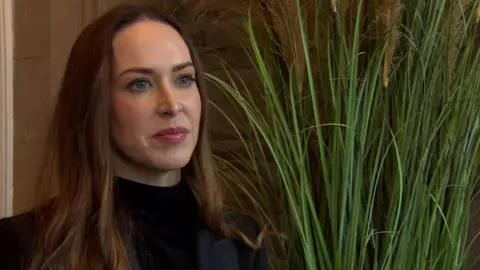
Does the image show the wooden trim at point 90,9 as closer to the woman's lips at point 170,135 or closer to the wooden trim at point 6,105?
the wooden trim at point 6,105

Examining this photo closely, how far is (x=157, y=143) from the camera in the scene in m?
1.26

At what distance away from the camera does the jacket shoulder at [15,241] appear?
127cm

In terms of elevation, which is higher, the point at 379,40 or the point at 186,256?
the point at 379,40

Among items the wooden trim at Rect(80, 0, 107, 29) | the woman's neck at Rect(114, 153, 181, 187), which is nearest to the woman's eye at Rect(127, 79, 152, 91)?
the woman's neck at Rect(114, 153, 181, 187)

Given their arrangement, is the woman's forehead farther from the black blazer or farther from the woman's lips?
the black blazer

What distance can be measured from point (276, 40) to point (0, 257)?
763 mm

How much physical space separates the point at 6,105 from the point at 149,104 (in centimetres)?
82

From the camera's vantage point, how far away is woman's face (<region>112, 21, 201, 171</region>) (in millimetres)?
1254

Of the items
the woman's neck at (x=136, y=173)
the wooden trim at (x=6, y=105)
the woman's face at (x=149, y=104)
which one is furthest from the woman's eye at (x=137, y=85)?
the wooden trim at (x=6, y=105)

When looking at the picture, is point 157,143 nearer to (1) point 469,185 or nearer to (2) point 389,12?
(2) point 389,12

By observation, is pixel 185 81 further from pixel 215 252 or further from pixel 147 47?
pixel 215 252

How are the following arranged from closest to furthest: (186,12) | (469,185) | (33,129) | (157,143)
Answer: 1. (157,143)
2. (469,185)
3. (33,129)
4. (186,12)

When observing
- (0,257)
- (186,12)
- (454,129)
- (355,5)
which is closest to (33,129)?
(186,12)

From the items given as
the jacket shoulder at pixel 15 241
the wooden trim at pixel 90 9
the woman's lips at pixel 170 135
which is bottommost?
the jacket shoulder at pixel 15 241
